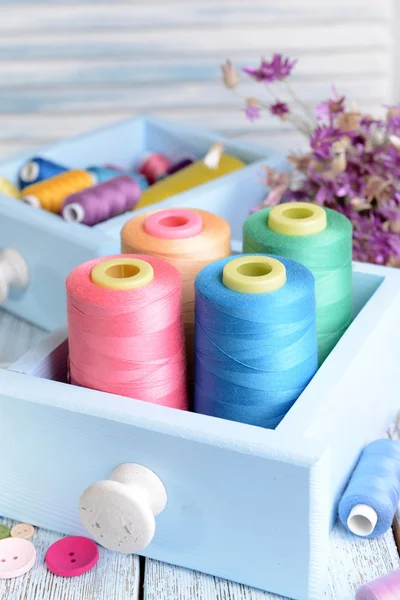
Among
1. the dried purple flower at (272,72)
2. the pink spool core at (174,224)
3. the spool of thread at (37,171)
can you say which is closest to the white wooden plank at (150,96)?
the spool of thread at (37,171)

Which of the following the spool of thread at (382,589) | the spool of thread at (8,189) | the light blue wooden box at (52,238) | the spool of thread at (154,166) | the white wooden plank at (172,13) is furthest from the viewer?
the white wooden plank at (172,13)

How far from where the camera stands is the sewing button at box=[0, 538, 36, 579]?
0.92m

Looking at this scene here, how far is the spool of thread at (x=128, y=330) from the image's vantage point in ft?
2.95

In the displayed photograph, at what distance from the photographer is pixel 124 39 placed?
6.77 feet

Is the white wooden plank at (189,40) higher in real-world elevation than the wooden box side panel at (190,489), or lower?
higher

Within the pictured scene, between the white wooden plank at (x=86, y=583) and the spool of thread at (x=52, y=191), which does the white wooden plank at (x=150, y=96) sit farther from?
the white wooden plank at (x=86, y=583)

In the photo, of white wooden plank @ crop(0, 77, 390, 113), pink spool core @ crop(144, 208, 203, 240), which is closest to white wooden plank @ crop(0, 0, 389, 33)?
white wooden plank @ crop(0, 77, 390, 113)

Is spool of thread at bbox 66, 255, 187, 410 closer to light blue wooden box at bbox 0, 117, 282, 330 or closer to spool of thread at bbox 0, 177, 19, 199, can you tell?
light blue wooden box at bbox 0, 117, 282, 330

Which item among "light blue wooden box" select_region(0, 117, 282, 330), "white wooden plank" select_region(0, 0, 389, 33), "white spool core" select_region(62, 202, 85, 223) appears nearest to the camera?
"light blue wooden box" select_region(0, 117, 282, 330)

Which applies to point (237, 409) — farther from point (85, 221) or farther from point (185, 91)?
point (185, 91)

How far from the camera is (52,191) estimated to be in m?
1.55

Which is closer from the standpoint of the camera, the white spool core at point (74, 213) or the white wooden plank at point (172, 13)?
the white spool core at point (74, 213)

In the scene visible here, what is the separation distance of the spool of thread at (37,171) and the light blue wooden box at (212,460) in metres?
0.65

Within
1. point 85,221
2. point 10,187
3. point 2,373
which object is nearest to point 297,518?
point 2,373
